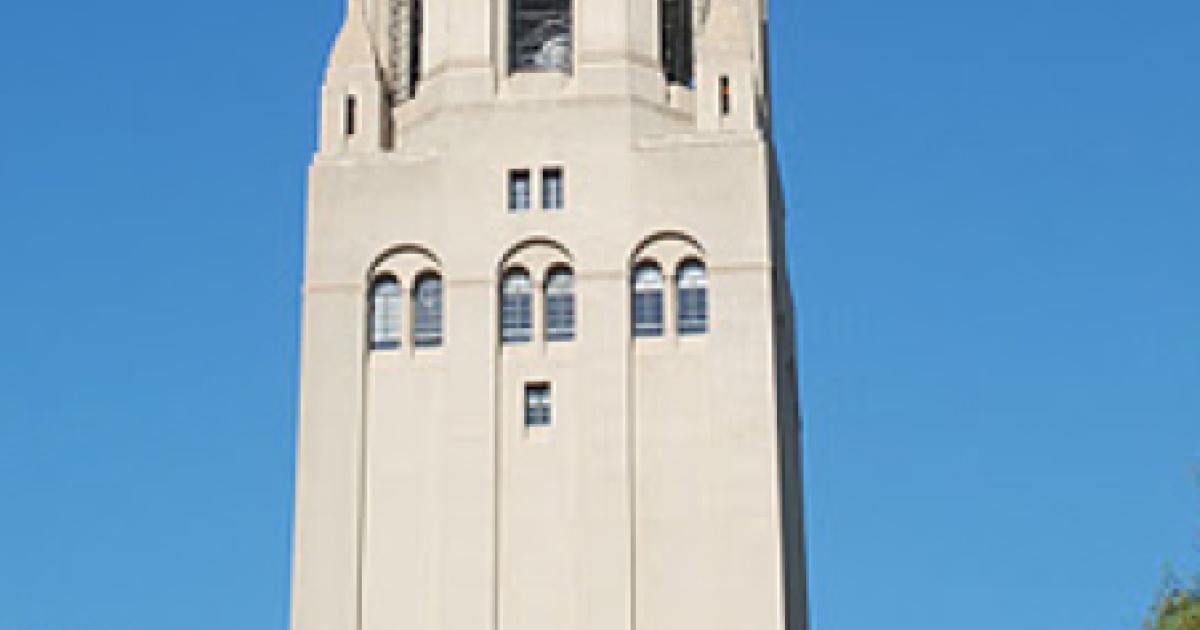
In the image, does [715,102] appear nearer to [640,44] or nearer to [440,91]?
[640,44]

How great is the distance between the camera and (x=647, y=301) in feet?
165

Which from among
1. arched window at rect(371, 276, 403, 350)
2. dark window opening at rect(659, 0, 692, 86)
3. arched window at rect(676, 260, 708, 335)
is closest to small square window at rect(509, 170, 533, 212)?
arched window at rect(371, 276, 403, 350)

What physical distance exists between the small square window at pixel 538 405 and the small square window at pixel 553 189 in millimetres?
4102

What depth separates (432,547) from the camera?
159 ft

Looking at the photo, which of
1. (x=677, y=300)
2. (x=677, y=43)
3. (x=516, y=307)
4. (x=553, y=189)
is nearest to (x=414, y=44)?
(x=677, y=43)

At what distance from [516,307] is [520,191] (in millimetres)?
2699

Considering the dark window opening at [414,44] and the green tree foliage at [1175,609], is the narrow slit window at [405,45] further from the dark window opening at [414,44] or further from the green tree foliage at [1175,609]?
the green tree foliage at [1175,609]

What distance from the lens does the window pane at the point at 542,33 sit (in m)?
54.6

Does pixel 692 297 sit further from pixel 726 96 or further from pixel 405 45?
pixel 405 45

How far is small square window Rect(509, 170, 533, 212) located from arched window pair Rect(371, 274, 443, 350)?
2.34 metres

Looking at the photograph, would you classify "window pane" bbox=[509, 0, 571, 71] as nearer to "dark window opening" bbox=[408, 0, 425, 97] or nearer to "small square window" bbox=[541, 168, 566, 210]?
"dark window opening" bbox=[408, 0, 425, 97]

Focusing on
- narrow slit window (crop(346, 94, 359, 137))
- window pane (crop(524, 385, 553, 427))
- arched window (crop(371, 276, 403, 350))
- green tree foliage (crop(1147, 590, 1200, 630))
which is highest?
narrow slit window (crop(346, 94, 359, 137))

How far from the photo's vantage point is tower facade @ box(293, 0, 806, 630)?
1889 inches

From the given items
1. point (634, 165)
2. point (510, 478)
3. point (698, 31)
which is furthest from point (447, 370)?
point (698, 31)
